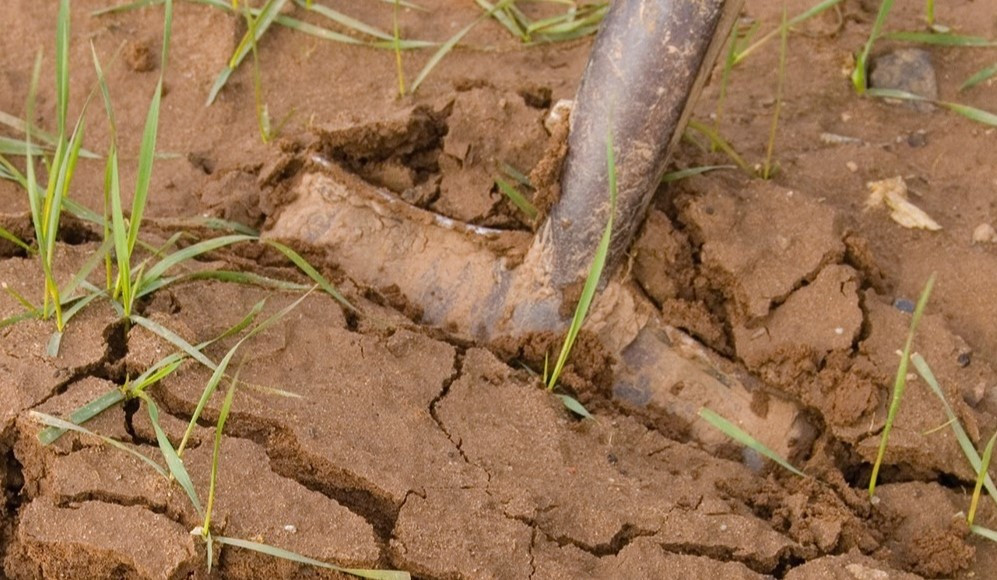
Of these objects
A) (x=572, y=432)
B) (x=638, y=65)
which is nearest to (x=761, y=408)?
(x=572, y=432)

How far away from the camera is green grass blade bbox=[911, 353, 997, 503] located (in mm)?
2367

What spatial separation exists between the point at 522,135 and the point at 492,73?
0.59 m

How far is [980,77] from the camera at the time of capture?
10.9 ft

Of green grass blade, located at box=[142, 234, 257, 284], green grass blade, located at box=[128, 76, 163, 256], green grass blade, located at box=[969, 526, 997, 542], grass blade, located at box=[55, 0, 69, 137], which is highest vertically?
grass blade, located at box=[55, 0, 69, 137]

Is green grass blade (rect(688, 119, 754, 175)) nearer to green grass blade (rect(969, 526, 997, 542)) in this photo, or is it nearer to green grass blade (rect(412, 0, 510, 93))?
green grass blade (rect(412, 0, 510, 93))

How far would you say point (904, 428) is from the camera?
2482 millimetres

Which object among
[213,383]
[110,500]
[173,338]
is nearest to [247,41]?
[173,338]

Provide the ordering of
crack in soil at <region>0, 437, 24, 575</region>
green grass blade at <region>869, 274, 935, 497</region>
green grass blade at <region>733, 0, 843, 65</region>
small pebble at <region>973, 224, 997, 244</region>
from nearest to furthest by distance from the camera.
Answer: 1. crack in soil at <region>0, 437, 24, 575</region>
2. green grass blade at <region>869, 274, 935, 497</region>
3. small pebble at <region>973, 224, 997, 244</region>
4. green grass blade at <region>733, 0, 843, 65</region>

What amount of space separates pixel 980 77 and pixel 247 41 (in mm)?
2072

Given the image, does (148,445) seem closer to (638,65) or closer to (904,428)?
(638,65)

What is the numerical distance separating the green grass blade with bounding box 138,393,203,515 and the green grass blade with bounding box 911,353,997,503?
143 cm

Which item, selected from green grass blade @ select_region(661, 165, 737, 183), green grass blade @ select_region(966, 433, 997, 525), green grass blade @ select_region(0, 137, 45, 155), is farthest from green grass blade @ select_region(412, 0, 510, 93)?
green grass blade @ select_region(966, 433, 997, 525)

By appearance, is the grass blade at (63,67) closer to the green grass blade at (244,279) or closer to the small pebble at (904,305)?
the green grass blade at (244,279)

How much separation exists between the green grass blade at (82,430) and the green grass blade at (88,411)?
1 centimetres
